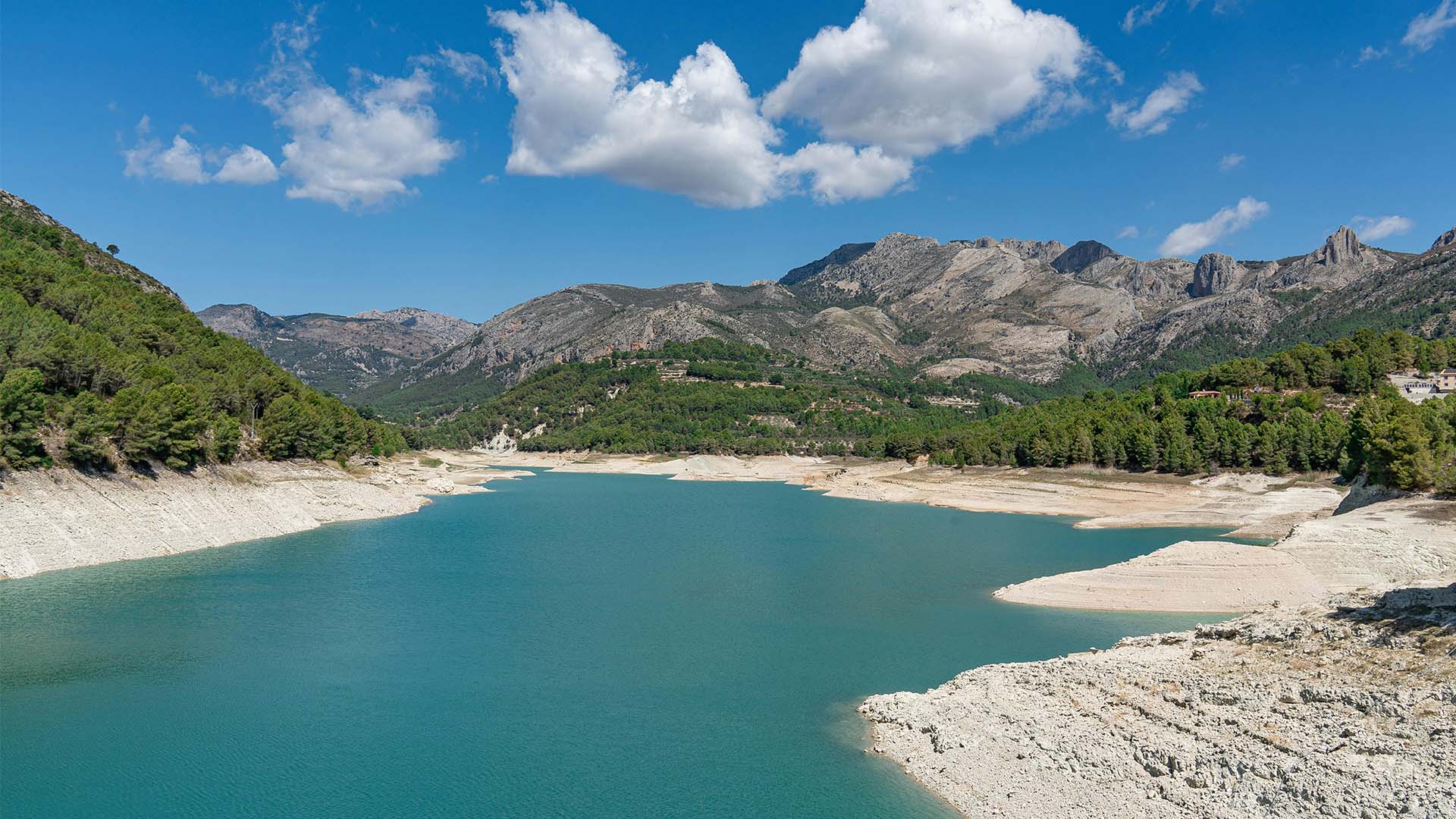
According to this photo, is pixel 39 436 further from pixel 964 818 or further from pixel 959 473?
pixel 959 473

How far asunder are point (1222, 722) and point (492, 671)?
2253cm

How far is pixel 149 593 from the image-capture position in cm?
A: 3916

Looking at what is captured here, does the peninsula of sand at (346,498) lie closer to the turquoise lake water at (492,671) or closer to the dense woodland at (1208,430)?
the turquoise lake water at (492,671)

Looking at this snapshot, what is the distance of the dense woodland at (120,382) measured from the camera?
47.0 m

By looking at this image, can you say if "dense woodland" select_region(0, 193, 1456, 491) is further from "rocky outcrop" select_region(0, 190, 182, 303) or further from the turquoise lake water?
the turquoise lake water

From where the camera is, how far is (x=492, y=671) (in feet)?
96.5

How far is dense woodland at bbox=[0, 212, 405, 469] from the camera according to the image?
4697cm

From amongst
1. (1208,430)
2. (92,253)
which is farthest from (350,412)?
(1208,430)

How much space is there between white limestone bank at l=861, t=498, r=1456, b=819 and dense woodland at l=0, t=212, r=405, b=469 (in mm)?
47920

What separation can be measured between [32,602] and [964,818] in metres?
39.7

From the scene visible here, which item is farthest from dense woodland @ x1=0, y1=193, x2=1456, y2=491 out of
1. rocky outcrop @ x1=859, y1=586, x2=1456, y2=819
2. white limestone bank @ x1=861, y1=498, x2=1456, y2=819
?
rocky outcrop @ x1=859, y1=586, x2=1456, y2=819

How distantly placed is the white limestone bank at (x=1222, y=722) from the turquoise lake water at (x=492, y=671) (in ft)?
6.61

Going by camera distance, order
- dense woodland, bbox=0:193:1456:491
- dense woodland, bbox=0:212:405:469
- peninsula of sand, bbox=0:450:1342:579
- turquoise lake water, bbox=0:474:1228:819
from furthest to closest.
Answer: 1. dense woodland, bbox=0:193:1456:491
2. dense woodland, bbox=0:212:405:469
3. peninsula of sand, bbox=0:450:1342:579
4. turquoise lake water, bbox=0:474:1228:819

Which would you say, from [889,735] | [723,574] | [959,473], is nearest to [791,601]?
[723,574]
